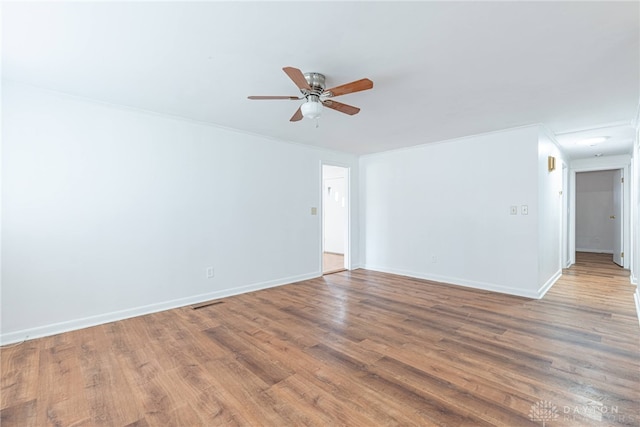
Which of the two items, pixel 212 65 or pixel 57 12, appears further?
pixel 212 65

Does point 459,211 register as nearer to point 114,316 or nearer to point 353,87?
point 353,87

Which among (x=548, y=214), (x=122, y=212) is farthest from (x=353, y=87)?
(x=548, y=214)

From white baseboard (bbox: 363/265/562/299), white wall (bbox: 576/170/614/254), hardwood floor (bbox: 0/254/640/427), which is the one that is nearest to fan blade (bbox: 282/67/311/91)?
hardwood floor (bbox: 0/254/640/427)

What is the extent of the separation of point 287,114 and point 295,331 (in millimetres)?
2412

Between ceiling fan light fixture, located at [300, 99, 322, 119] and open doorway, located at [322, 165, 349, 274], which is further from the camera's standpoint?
open doorway, located at [322, 165, 349, 274]

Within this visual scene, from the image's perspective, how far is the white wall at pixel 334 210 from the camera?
7898 mm

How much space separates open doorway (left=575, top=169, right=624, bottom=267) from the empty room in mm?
3743

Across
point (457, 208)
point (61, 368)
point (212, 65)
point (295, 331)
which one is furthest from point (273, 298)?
point (457, 208)

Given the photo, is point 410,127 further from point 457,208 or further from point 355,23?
point 355,23

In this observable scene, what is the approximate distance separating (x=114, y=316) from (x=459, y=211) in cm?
484

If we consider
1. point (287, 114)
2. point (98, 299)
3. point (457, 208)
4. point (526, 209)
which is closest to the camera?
point (98, 299)

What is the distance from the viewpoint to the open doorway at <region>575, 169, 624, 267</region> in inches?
306

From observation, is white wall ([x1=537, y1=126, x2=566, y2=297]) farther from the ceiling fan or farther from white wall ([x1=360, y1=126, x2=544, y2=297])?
the ceiling fan

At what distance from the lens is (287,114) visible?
134 inches
